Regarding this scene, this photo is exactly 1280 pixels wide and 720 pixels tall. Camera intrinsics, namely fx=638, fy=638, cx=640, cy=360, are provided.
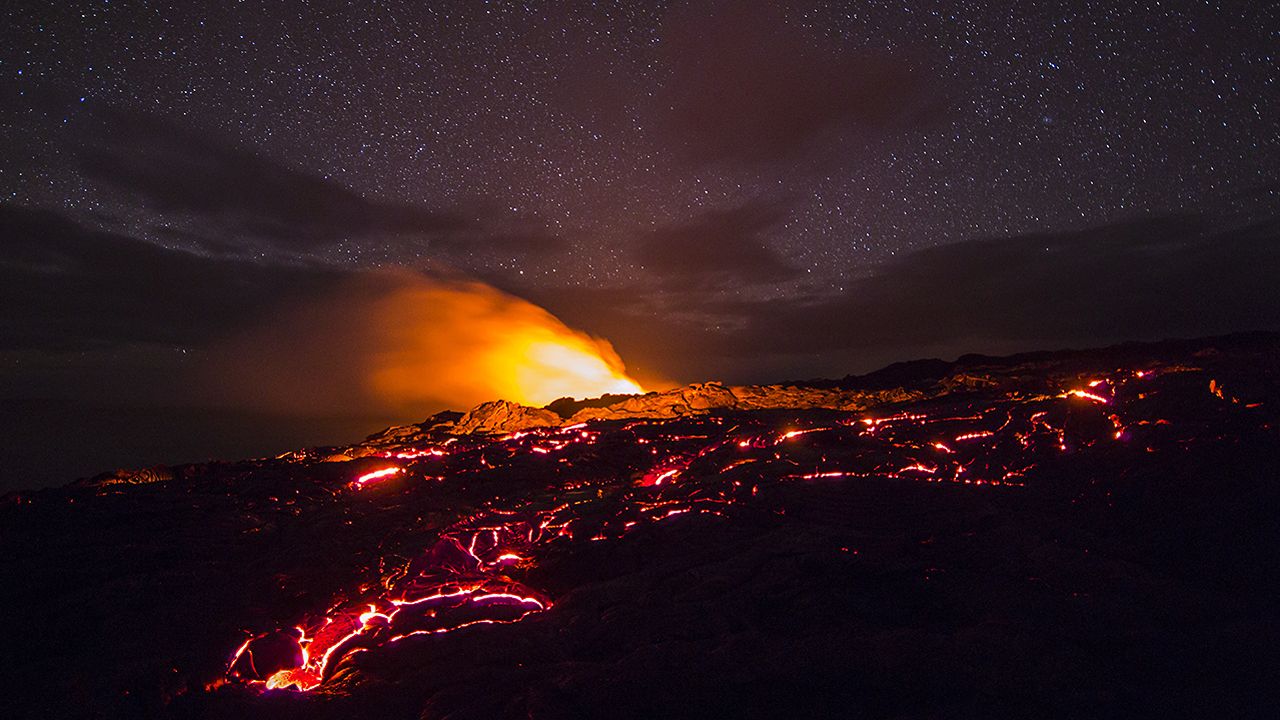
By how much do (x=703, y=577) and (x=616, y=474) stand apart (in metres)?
3.25

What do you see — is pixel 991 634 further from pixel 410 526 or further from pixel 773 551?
pixel 410 526

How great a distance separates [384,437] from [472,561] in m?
7.20

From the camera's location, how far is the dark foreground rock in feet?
11.2

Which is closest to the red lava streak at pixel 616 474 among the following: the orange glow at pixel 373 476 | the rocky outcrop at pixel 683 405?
the orange glow at pixel 373 476

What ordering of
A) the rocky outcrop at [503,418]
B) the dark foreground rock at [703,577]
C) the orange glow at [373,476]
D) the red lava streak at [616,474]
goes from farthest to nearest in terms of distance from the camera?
the rocky outcrop at [503,418] < the orange glow at [373,476] < the red lava streak at [616,474] < the dark foreground rock at [703,577]

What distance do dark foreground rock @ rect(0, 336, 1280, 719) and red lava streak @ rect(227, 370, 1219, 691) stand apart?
0.14 ft

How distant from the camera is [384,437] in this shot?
11672 mm

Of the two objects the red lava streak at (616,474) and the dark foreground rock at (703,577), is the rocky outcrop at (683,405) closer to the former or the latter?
the red lava streak at (616,474)

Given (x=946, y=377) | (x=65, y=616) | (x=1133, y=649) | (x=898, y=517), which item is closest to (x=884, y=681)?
(x=1133, y=649)

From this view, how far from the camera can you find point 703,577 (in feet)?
15.4

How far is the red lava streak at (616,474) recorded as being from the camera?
426cm

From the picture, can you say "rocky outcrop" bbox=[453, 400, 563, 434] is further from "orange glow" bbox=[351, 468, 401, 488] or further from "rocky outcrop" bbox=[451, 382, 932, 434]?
"orange glow" bbox=[351, 468, 401, 488]

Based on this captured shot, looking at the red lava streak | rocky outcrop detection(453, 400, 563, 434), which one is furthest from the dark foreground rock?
rocky outcrop detection(453, 400, 563, 434)

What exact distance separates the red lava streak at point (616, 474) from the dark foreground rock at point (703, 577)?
0.14 feet
